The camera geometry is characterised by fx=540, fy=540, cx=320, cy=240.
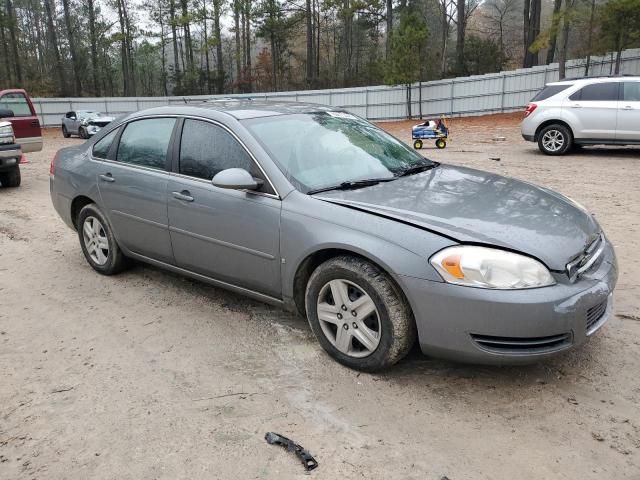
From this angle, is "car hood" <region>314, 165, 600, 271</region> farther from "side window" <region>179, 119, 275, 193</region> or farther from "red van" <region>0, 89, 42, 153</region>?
"red van" <region>0, 89, 42, 153</region>

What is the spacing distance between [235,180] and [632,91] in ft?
34.6

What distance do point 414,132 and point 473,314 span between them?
13247 mm

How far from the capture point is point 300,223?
3291 millimetres

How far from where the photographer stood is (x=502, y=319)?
2.68 m

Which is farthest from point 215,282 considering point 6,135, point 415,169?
→ point 6,135

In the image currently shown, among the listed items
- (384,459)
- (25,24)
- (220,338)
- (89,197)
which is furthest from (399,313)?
(25,24)

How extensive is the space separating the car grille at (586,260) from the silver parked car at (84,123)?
2452cm

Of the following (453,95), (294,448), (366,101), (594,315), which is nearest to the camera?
(294,448)

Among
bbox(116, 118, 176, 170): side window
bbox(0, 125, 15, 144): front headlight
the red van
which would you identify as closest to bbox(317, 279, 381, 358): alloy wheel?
bbox(116, 118, 176, 170): side window

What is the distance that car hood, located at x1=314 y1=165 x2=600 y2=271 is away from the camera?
2.84 metres

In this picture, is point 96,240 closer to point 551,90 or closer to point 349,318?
point 349,318

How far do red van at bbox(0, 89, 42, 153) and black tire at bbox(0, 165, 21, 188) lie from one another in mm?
852

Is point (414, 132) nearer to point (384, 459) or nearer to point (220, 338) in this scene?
point (220, 338)

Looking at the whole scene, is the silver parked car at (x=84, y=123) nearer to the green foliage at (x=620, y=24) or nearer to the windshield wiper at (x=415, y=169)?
the green foliage at (x=620, y=24)
